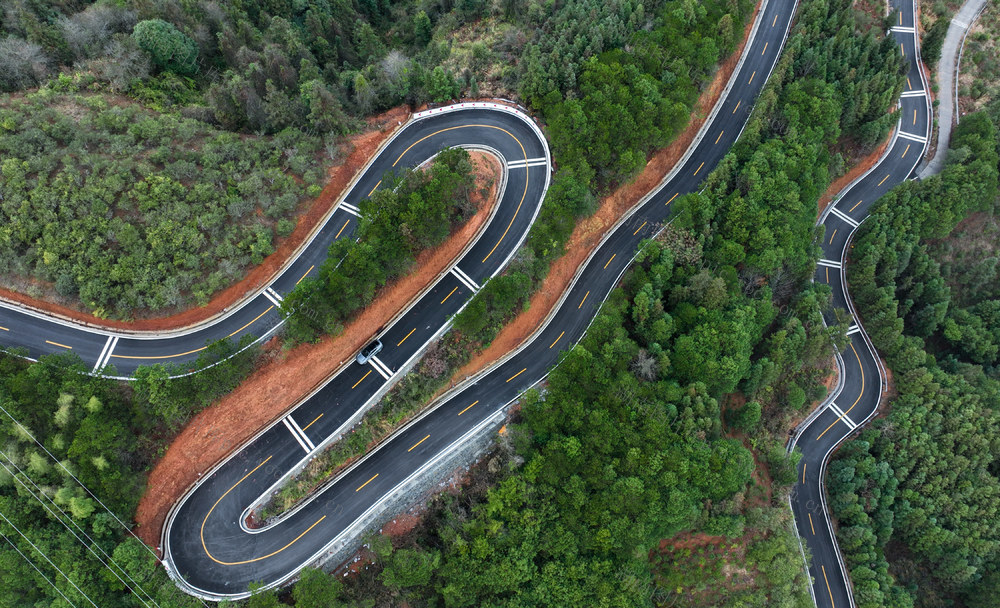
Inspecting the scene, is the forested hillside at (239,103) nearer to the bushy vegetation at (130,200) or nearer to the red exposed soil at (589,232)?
the bushy vegetation at (130,200)

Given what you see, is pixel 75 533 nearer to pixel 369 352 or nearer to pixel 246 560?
pixel 246 560

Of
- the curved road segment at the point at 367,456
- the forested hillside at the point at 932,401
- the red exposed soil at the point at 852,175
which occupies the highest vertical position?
the red exposed soil at the point at 852,175

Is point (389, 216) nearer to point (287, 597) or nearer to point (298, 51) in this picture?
point (298, 51)

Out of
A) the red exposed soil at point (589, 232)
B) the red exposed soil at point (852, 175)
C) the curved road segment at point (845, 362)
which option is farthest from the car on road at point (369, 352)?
the red exposed soil at point (852, 175)

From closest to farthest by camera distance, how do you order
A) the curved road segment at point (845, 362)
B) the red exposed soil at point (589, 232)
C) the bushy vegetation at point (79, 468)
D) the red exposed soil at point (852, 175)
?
the bushy vegetation at point (79, 468), the red exposed soil at point (589, 232), the curved road segment at point (845, 362), the red exposed soil at point (852, 175)

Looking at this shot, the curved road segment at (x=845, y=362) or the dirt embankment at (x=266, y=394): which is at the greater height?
the curved road segment at (x=845, y=362)

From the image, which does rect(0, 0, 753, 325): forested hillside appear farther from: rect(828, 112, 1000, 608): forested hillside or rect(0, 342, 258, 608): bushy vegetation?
rect(828, 112, 1000, 608): forested hillside

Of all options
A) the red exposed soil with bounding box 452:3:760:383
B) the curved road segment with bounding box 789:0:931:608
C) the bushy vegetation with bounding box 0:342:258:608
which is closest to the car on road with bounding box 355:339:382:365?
the red exposed soil with bounding box 452:3:760:383
